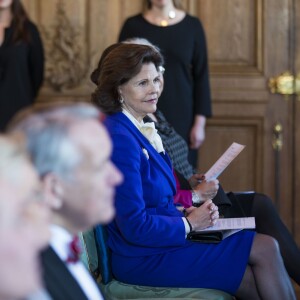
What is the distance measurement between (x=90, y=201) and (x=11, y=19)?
10.1 feet

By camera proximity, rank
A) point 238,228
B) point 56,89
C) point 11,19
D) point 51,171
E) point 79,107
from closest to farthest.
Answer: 1. point 51,171
2. point 79,107
3. point 238,228
4. point 11,19
5. point 56,89

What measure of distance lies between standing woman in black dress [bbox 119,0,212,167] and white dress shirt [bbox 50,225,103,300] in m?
2.74

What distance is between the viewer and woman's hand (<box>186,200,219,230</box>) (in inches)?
117

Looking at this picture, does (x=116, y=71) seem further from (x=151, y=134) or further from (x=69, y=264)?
(x=69, y=264)

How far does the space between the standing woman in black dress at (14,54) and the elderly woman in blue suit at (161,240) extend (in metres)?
1.50

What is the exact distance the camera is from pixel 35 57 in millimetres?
4582

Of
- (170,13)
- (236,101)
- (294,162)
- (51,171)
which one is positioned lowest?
(294,162)

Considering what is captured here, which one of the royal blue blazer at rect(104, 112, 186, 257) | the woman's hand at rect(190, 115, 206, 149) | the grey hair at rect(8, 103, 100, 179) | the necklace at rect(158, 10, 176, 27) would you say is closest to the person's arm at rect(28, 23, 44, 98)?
the necklace at rect(158, 10, 176, 27)

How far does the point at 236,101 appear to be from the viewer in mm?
5012

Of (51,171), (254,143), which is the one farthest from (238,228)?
(254,143)

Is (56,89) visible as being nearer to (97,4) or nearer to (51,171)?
(97,4)

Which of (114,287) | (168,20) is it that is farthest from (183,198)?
(168,20)

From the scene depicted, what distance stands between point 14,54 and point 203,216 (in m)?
1.92

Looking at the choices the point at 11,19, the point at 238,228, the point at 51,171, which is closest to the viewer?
the point at 51,171
